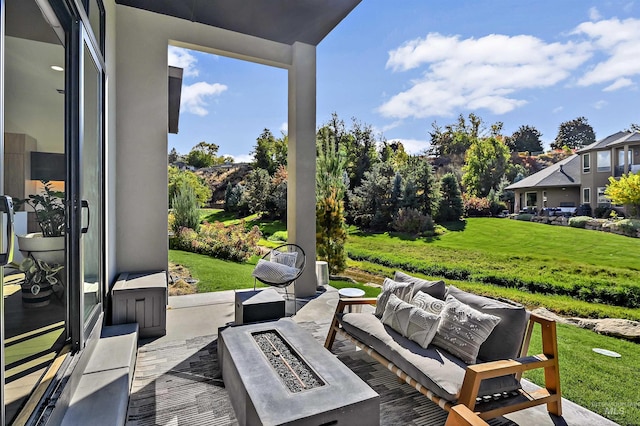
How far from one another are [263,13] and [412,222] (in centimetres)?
501

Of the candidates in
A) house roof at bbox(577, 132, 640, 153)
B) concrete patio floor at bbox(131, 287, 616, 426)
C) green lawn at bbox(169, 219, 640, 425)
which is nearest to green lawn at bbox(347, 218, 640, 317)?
green lawn at bbox(169, 219, 640, 425)

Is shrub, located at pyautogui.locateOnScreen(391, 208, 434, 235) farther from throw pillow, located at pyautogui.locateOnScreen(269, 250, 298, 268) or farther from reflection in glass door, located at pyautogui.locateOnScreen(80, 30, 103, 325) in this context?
reflection in glass door, located at pyautogui.locateOnScreen(80, 30, 103, 325)

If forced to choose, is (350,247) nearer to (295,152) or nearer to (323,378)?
(295,152)

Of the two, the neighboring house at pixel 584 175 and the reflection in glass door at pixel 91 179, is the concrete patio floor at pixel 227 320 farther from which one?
the neighboring house at pixel 584 175

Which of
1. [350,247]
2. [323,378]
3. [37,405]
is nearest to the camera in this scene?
[37,405]

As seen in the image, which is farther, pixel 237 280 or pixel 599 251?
pixel 237 280

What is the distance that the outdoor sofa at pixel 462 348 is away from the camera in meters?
1.92

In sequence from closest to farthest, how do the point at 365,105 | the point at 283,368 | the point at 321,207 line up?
the point at 283,368 < the point at 321,207 < the point at 365,105

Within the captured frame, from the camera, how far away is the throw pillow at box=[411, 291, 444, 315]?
2522 millimetres

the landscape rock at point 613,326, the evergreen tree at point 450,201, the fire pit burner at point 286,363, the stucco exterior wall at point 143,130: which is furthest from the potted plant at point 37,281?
the evergreen tree at point 450,201

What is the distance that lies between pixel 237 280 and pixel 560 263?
5.38 meters

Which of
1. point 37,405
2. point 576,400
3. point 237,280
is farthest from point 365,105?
point 37,405

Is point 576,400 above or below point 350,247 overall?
below

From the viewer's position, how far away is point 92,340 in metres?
2.50
